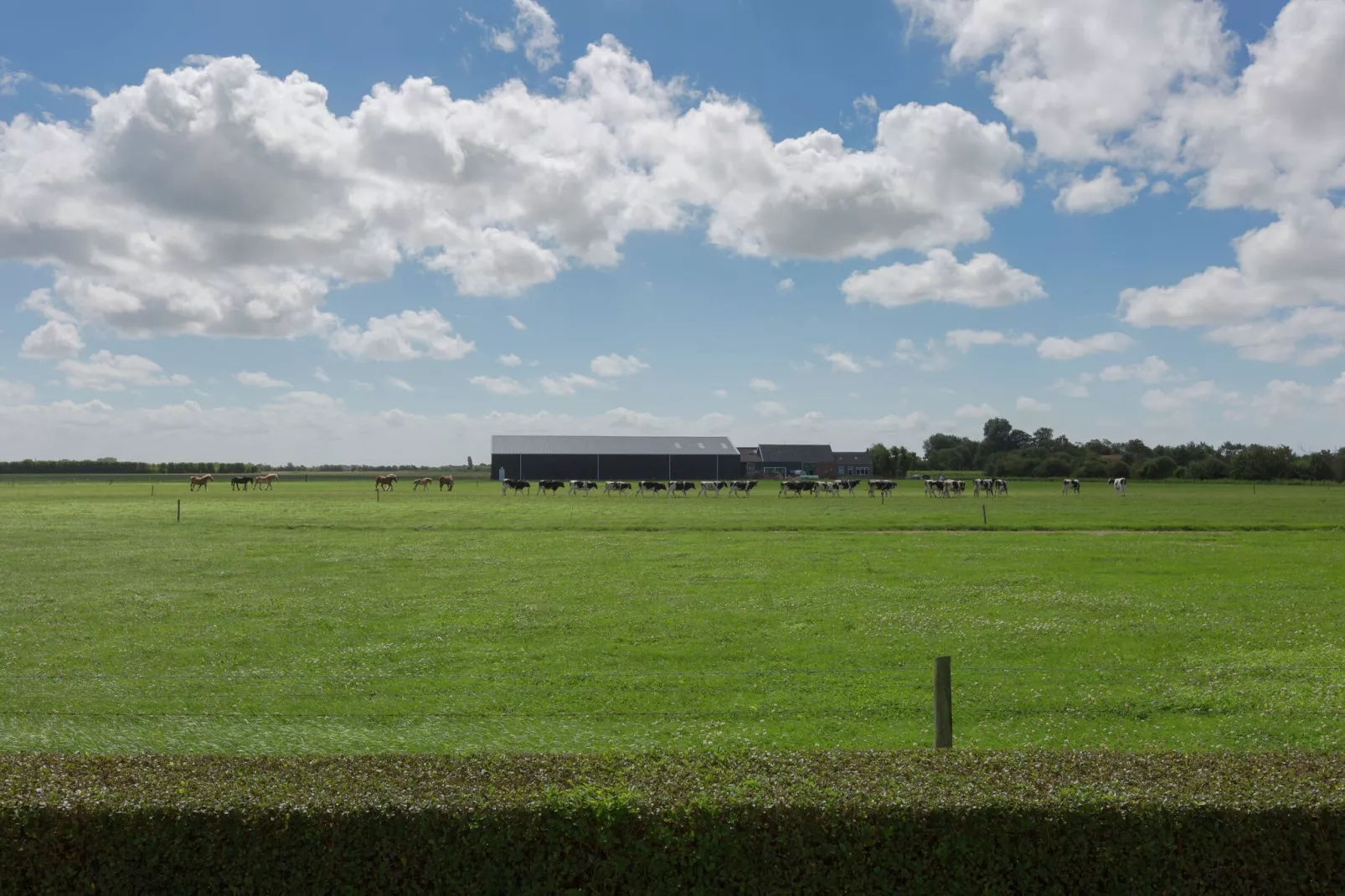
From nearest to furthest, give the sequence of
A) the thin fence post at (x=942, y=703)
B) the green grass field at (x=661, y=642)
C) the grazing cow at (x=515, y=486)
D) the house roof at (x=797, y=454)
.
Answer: the thin fence post at (x=942, y=703) < the green grass field at (x=661, y=642) < the grazing cow at (x=515, y=486) < the house roof at (x=797, y=454)

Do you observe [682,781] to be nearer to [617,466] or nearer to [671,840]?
[671,840]

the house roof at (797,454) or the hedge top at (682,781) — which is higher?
the house roof at (797,454)

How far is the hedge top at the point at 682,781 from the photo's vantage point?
5.85 meters

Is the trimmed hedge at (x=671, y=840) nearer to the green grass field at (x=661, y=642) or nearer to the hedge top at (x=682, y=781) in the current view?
the hedge top at (x=682, y=781)

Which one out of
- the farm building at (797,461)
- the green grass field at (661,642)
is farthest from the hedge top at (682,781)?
the farm building at (797,461)

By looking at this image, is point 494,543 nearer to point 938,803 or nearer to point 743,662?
point 743,662

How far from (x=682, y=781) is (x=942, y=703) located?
2896 millimetres

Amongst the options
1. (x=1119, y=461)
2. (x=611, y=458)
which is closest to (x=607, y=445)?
(x=611, y=458)

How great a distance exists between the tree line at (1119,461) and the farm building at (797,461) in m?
7.71

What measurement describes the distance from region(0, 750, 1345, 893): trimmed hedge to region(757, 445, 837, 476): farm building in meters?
136

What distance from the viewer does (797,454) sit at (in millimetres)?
147750

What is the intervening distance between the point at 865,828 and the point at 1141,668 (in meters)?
9.39

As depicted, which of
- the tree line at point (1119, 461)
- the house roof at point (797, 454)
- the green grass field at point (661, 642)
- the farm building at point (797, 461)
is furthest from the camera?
the house roof at point (797, 454)

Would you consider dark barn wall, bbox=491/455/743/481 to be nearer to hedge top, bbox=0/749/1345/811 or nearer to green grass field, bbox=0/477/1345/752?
green grass field, bbox=0/477/1345/752
